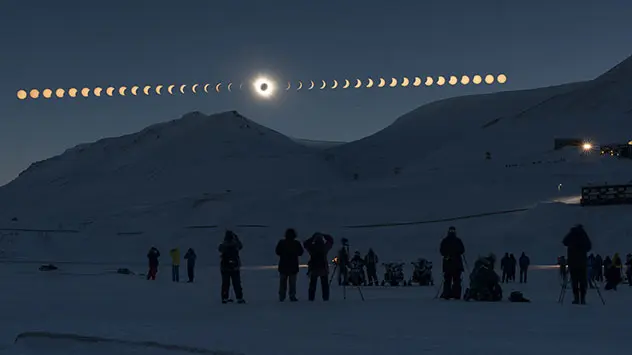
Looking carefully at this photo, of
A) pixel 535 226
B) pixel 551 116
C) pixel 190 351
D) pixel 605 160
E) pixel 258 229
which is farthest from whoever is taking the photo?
pixel 551 116

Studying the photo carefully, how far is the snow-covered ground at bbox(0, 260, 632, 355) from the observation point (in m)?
11.7

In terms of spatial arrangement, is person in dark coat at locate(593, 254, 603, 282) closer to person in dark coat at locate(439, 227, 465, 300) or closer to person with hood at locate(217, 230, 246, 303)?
person in dark coat at locate(439, 227, 465, 300)

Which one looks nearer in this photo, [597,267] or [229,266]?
[229,266]

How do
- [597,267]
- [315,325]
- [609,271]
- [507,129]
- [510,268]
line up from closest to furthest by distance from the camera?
[315,325], [609,271], [597,267], [510,268], [507,129]

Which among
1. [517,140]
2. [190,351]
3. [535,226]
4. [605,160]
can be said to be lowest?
[190,351]

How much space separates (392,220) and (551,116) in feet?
283

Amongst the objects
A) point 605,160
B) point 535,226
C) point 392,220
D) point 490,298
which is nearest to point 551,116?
point 605,160

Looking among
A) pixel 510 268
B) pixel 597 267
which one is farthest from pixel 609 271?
pixel 510 268

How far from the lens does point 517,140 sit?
137m

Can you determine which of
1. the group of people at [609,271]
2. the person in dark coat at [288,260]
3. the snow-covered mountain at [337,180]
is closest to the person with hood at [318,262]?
the person in dark coat at [288,260]

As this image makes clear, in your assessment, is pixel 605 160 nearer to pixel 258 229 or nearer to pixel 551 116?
pixel 258 229

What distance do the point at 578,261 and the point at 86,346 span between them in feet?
31.6

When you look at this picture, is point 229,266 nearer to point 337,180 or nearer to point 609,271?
point 609,271

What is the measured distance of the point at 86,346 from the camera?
12.2m
